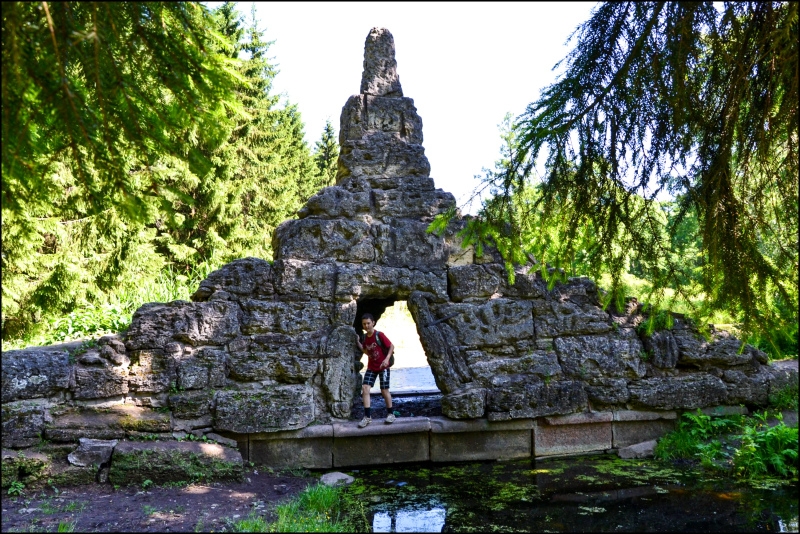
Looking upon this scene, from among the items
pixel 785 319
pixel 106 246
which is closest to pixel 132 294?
pixel 106 246

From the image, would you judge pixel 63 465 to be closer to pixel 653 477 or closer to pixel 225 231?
pixel 653 477

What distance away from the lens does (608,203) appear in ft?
16.8

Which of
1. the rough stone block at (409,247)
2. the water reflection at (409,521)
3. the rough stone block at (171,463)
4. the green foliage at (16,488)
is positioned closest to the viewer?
the water reflection at (409,521)

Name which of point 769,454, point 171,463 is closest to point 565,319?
point 769,454

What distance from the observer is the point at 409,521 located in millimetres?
5137

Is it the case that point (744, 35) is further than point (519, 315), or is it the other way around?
point (519, 315)

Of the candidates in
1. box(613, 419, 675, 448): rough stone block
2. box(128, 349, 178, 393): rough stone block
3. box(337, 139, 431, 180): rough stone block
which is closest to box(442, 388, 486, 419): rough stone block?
box(613, 419, 675, 448): rough stone block

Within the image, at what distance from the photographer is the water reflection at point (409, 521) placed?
194 inches

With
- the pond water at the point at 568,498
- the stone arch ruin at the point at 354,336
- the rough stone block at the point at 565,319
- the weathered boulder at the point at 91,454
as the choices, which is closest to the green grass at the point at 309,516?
the pond water at the point at 568,498

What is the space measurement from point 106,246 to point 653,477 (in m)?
10.6

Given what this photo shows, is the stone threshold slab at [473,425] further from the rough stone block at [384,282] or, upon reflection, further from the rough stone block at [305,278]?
the rough stone block at [305,278]

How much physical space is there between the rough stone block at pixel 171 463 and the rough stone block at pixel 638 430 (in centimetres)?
457

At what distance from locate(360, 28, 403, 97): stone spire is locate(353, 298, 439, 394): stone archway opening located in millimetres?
2805

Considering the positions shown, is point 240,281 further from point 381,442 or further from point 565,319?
point 565,319
